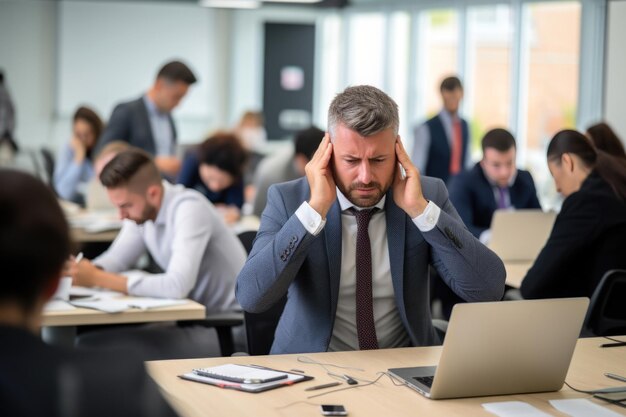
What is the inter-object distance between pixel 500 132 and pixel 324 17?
7982mm

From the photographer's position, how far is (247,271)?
112 inches

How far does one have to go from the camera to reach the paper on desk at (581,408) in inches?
83.6

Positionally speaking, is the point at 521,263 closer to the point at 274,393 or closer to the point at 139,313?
the point at 139,313

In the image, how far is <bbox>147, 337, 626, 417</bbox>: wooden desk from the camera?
211 cm

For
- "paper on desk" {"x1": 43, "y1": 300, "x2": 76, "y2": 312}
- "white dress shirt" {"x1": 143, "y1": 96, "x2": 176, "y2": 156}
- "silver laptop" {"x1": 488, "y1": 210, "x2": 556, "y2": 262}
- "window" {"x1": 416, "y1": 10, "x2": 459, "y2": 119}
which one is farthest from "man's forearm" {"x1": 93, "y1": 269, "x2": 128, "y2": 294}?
"window" {"x1": 416, "y1": 10, "x2": 459, "y2": 119}

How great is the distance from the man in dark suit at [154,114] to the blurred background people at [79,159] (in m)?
2.04

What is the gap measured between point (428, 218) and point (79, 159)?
20.5 feet

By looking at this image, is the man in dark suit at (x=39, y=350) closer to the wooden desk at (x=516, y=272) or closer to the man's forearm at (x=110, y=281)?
the man's forearm at (x=110, y=281)

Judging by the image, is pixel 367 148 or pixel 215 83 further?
pixel 215 83

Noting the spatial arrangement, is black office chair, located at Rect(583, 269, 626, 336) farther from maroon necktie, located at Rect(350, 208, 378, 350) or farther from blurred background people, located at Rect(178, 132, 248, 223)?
blurred background people, located at Rect(178, 132, 248, 223)

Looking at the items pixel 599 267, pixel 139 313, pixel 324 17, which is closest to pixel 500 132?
pixel 599 267

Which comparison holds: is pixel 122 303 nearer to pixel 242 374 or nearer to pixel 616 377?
pixel 242 374

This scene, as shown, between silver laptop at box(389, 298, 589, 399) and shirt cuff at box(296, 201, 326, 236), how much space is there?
0.60 m

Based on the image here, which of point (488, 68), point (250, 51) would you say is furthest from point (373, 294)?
point (250, 51)
